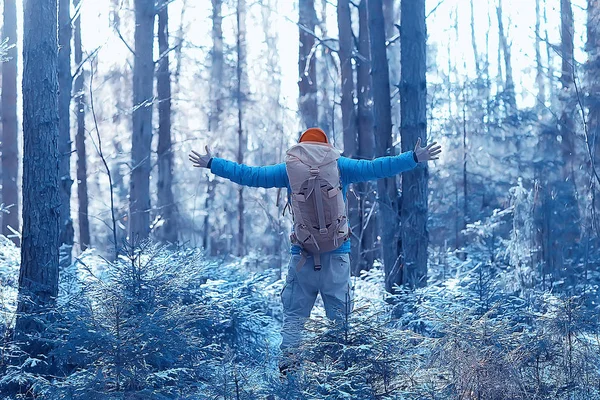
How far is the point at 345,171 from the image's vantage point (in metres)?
A: 5.85

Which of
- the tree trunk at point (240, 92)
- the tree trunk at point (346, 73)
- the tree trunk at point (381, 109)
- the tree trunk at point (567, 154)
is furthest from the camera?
the tree trunk at point (240, 92)

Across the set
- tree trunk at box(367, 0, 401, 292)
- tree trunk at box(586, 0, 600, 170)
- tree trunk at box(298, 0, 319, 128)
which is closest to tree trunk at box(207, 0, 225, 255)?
tree trunk at box(298, 0, 319, 128)

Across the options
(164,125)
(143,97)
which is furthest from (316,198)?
(164,125)

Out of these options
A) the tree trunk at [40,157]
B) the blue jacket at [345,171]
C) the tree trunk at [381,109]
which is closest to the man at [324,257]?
the blue jacket at [345,171]

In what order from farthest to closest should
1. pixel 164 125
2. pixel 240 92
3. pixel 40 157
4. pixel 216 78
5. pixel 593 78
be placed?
pixel 216 78, pixel 240 92, pixel 164 125, pixel 593 78, pixel 40 157

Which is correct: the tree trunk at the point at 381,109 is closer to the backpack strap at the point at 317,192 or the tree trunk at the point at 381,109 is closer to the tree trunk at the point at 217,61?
the backpack strap at the point at 317,192

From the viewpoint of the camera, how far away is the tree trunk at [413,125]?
850cm

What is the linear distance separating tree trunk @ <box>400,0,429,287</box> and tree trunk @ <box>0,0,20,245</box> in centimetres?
1083

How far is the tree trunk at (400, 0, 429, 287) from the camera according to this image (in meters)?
8.50

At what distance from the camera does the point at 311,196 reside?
5555 millimetres

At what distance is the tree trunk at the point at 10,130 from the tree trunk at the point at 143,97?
385cm

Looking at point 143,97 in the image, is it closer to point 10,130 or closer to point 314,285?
point 10,130

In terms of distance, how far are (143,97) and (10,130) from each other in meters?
5.01

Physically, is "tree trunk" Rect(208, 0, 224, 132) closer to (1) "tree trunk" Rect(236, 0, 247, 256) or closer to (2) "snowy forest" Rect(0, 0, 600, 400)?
(1) "tree trunk" Rect(236, 0, 247, 256)
